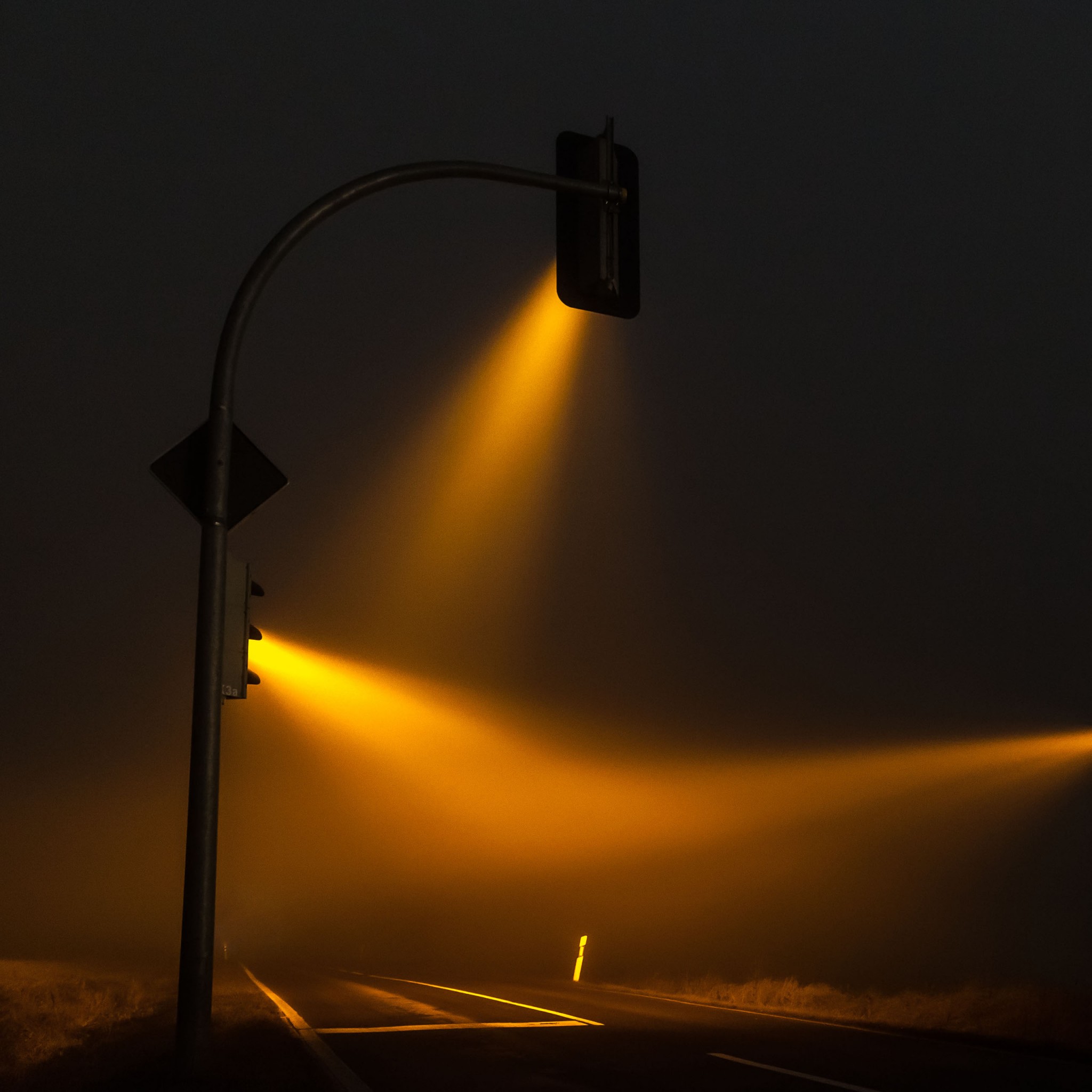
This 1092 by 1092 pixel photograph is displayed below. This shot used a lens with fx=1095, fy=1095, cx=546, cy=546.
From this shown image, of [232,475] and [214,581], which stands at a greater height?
[232,475]

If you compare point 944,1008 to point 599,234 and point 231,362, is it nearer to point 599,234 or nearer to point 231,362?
point 599,234

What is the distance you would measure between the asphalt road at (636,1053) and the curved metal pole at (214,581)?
7.57 feet

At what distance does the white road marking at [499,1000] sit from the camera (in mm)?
13445

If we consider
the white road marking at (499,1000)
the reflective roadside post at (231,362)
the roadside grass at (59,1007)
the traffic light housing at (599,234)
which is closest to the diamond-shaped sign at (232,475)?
the reflective roadside post at (231,362)

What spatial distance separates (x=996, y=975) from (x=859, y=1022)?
335 inches

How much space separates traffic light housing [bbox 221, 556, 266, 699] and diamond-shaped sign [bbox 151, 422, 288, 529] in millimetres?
320

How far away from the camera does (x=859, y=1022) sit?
13086mm

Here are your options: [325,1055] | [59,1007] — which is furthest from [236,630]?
[59,1007]

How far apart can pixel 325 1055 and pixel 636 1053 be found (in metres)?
2.82

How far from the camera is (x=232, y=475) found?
7.02 m

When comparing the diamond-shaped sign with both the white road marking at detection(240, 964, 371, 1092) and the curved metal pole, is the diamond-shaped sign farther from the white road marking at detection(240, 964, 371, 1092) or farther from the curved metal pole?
the white road marking at detection(240, 964, 371, 1092)

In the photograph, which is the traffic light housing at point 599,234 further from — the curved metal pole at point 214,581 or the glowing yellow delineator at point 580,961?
the glowing yellow delineator at point 580,961

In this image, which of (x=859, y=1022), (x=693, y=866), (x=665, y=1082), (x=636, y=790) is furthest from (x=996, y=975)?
(x=636, y=790)

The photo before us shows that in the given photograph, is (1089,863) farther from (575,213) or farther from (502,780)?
(575,213)
